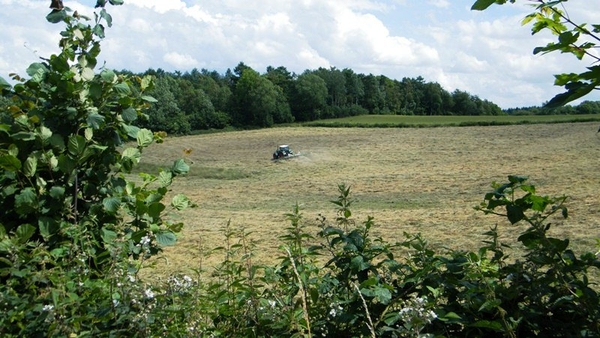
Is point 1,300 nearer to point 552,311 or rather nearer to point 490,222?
point 552,311

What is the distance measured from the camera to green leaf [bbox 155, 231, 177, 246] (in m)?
3.11

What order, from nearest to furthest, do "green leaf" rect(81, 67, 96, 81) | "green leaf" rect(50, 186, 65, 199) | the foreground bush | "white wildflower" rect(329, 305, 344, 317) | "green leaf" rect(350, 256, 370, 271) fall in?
the foreground bush
"white wildflower" rect(329, 305, 344, 317)
"green leaf" rect(350, 256, 370, 271)
"green leaf" rect(50, 186, 65, 199)
"green leaf" rect(81, 67, 96, 81)

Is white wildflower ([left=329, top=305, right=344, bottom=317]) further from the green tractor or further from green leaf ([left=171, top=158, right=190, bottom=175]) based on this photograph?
the green tractor

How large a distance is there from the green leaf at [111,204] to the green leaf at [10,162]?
1.42 feet

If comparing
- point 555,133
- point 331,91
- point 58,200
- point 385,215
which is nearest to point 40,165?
point 58,200

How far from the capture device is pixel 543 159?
23641 mm

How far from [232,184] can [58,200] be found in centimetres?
2103

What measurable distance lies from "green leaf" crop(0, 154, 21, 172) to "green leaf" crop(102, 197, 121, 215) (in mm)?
434

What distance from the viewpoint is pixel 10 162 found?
292 cm

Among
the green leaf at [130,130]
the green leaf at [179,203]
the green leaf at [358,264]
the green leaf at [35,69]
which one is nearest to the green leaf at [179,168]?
the green leaf at [179,203]

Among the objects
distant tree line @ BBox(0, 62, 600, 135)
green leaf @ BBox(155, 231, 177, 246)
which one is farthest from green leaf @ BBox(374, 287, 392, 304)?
distant tree line @ BBox(0, 62, 600, 135)

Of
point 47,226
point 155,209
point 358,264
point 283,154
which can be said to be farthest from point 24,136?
point 283,154

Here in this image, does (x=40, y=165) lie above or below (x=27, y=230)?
above

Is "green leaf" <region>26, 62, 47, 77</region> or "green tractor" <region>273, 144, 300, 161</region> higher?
"green leaf" <region>26, 62, 47, 77</region>
